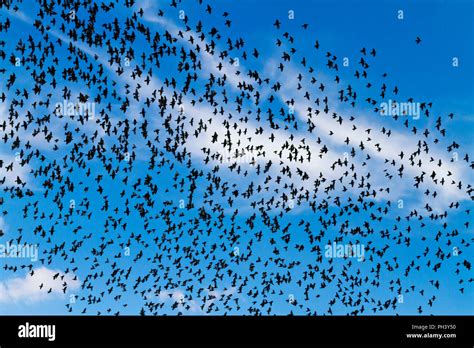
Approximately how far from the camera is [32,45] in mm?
50000

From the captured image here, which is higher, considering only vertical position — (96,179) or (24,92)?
(24,92)

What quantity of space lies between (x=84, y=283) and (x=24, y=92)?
1427 centimetres
